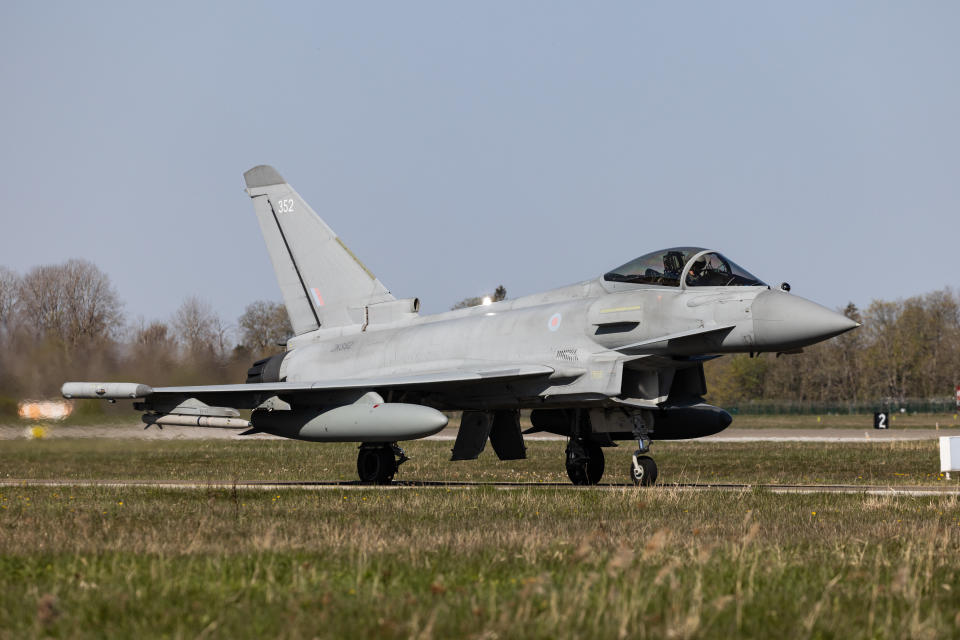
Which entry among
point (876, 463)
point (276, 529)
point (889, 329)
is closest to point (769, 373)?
point (889, 329)

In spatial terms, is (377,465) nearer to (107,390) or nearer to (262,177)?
(107,390)

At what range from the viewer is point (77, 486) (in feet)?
53.3

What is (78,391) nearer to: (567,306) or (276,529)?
(567,306)

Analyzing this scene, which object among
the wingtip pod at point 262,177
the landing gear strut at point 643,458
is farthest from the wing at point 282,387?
the wingtip pod at point 262,177

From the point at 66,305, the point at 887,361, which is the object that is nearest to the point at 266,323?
the point at 66,305

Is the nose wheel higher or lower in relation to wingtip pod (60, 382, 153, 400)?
lower

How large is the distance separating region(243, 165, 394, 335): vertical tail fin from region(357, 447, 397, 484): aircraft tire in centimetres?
295

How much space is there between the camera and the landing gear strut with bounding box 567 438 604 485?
17.5 m

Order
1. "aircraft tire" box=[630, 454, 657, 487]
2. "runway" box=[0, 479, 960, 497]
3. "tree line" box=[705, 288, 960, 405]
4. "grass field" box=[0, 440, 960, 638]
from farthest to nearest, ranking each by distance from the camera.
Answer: "tree line" box=[705, 288, 960, 405] < "aircraft tire" box=[630, 454, 657, 487] < "runway" box=[0, 479, 960, 497] < "grass field" box=[0, 440, 960, 638]

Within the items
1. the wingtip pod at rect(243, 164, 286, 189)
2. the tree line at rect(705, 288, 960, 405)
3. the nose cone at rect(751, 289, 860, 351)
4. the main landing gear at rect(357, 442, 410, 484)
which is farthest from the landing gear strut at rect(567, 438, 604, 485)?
the tree line at rect(705, 288, 960, 405)

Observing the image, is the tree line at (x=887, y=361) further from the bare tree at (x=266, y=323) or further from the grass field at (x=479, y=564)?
the grass field at (x=479, y=564)

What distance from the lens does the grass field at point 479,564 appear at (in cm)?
523

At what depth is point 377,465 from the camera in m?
18.3

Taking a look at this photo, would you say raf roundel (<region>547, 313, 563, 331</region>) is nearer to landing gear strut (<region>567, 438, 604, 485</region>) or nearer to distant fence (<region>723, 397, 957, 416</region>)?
landing gear strut (<region>567, 438, 604, 485</region>)
